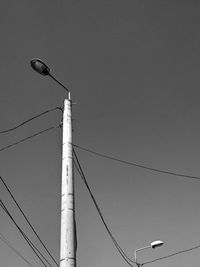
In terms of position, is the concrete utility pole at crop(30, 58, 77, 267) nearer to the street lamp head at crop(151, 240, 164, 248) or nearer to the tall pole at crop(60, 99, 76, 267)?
the tall pole at crop(60, 99, 76, 267)

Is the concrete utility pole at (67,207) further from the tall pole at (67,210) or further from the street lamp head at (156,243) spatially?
the street lamp head at (156,243)

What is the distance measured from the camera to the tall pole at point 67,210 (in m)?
4.29

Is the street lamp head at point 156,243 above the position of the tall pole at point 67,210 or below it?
above

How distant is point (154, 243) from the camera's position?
18.7m

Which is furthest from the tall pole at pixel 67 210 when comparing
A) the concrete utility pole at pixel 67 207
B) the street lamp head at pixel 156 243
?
the street lamp head at pixel 156 243

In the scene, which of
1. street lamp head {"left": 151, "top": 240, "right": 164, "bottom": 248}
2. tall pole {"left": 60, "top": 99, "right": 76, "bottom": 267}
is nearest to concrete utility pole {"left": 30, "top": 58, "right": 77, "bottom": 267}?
tall pole {"left": 60, "top": 99, "right": 76, "bottom": 267}

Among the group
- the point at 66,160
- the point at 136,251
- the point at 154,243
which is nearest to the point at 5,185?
the point at 66,160

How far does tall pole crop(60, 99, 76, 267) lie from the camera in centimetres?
429

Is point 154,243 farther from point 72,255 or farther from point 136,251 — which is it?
point 72,255

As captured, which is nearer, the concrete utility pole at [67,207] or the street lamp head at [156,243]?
the concrete utility pole at [67,207]

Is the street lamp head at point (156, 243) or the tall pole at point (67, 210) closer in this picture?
the tall pole at point (67, 210)

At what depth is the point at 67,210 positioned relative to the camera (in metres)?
4.64

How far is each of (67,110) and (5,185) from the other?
528 cm

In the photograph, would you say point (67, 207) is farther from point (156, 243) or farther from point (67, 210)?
point (156, 243)
